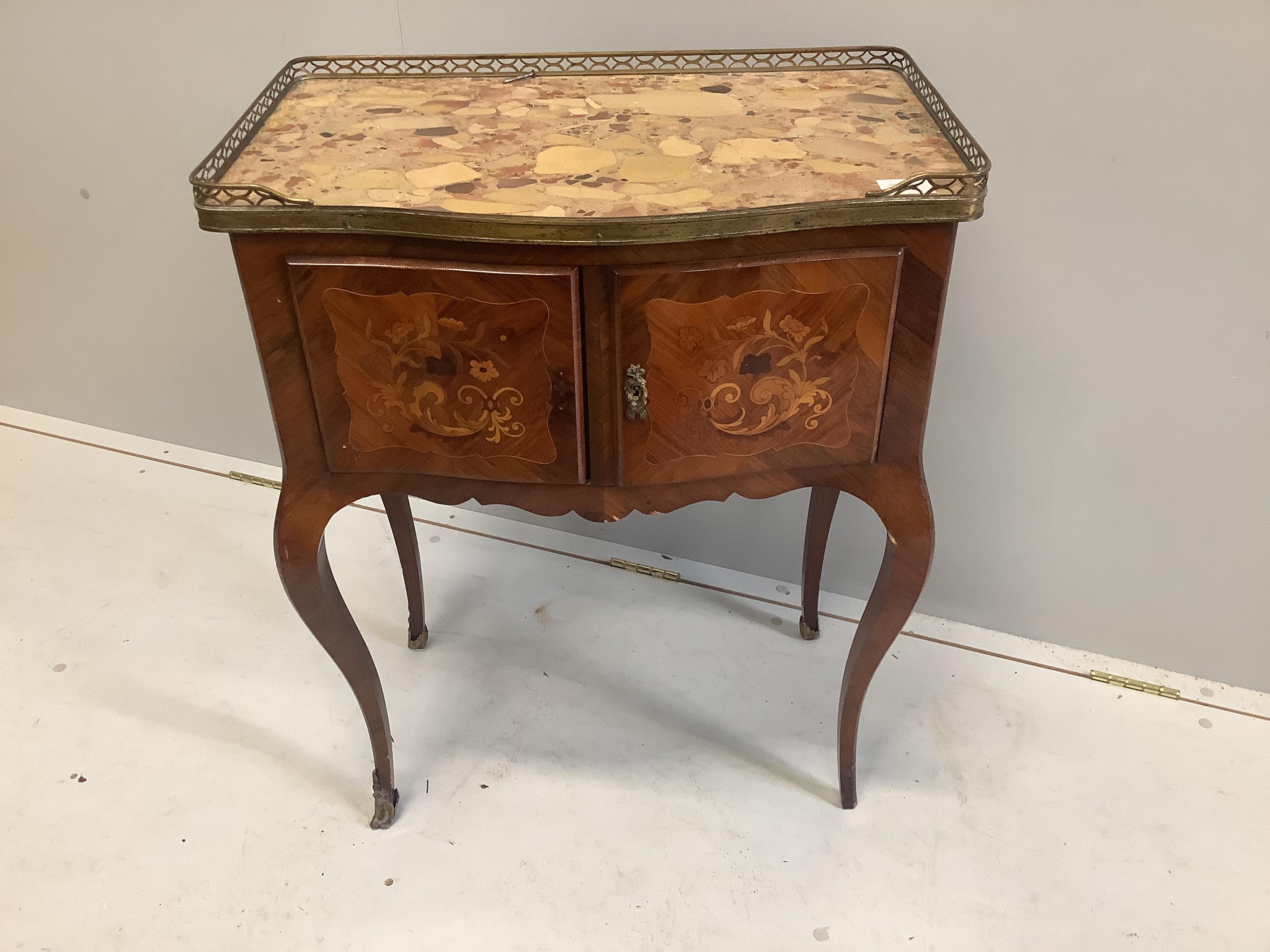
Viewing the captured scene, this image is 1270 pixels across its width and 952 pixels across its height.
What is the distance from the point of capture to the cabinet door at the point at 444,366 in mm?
912

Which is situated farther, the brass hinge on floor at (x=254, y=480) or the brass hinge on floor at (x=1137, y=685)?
the brass hinge on floor at (x=254, y=480)

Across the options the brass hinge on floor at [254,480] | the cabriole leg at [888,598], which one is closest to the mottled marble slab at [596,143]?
the cabriole leg at [888,598]

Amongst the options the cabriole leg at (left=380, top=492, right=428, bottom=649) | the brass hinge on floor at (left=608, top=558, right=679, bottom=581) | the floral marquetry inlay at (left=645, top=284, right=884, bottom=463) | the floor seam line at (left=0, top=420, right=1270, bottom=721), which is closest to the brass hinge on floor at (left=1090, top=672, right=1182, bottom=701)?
the floor seam line at (left=0, top=420, right=1270, bottom=721)

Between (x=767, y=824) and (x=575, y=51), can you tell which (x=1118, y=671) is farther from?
(x=575, y=51)

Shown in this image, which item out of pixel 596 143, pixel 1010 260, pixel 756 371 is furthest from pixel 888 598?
pixel 596 143

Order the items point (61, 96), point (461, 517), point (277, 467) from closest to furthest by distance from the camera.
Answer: point (61, 96) < point (461, 517) < point (277, 467)

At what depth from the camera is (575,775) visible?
140 centimetres

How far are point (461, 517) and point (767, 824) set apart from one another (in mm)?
857

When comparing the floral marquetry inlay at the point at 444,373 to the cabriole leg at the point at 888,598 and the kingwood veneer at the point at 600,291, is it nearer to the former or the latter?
the kingwood veneer at the point at 600,291

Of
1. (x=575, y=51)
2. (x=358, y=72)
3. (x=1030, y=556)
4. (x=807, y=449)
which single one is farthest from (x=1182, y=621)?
(x=358, y=72)

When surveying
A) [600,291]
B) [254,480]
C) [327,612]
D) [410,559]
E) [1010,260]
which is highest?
[600,291]

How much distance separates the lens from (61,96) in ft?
5.56

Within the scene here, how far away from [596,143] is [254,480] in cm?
127

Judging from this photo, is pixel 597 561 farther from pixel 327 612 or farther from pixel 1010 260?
pixel 1010 260
